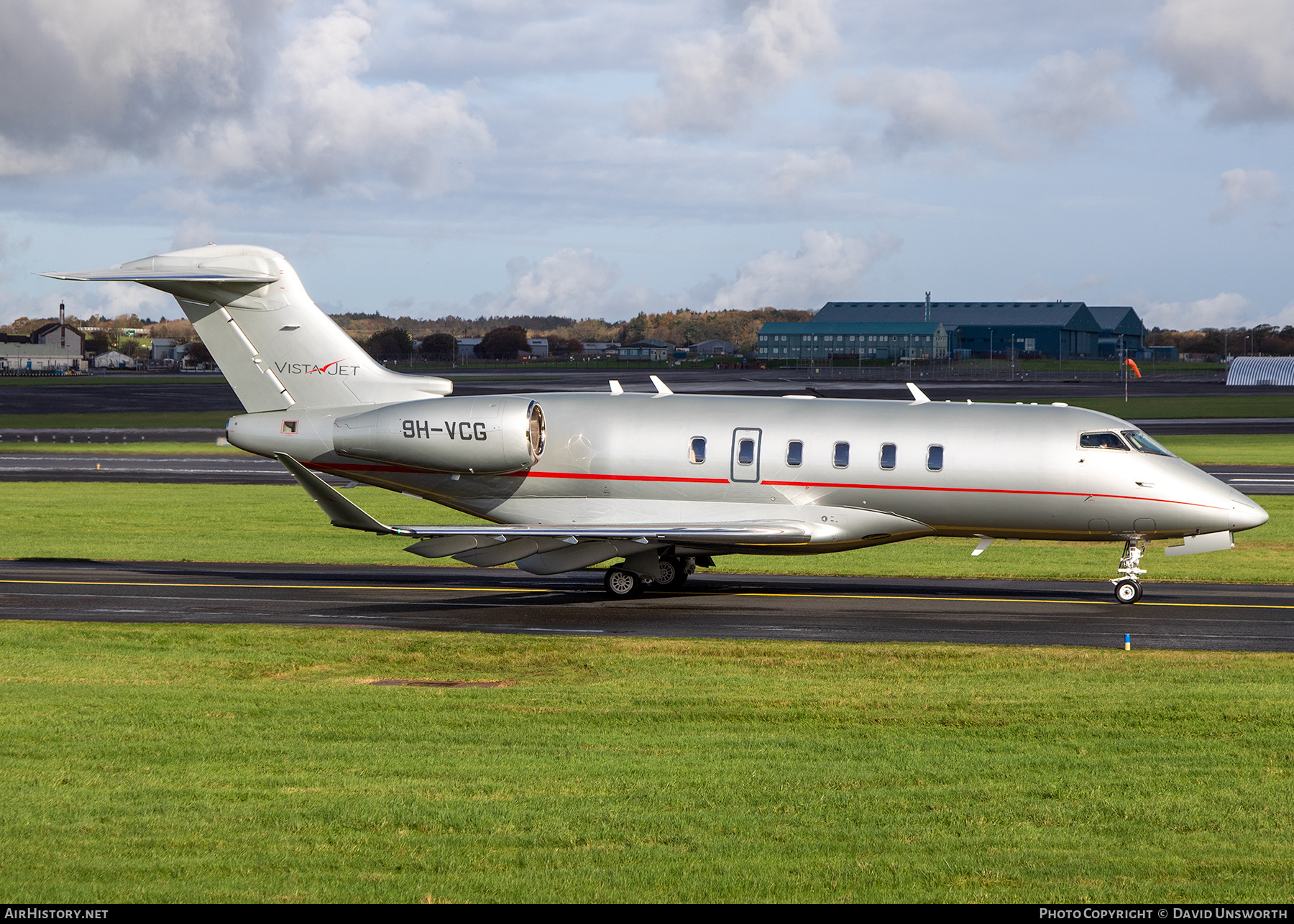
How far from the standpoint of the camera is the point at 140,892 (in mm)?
8180

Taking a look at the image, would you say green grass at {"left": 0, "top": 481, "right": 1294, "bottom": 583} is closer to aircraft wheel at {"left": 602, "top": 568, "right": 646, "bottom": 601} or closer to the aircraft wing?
aircraft wheel at {"left": 602, "top": 568, "right": 646, "bottom": 601}

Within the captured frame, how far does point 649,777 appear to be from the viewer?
441 inches

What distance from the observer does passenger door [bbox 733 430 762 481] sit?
2414 centimetres

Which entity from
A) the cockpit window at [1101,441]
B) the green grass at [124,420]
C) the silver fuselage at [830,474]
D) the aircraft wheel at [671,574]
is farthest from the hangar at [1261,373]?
the aircraft wheel at [671,574]

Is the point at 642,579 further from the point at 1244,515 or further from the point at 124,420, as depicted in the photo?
the point at 124,420

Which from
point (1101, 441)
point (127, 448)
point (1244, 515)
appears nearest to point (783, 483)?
point (1101, 441)

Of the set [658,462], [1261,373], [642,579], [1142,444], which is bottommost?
[642,579]

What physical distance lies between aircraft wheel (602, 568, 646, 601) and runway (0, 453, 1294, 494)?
23412 mm

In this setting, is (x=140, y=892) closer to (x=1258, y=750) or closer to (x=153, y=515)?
(x=1258, y=750)

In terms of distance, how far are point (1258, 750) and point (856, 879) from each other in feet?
19.5

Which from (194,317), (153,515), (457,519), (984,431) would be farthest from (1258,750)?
(153,515)

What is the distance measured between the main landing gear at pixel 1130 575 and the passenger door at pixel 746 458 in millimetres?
7013

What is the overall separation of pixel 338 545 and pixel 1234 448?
43979 millimetres

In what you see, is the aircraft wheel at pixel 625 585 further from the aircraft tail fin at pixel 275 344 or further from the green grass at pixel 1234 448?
the green grass at pixel 1234 448
